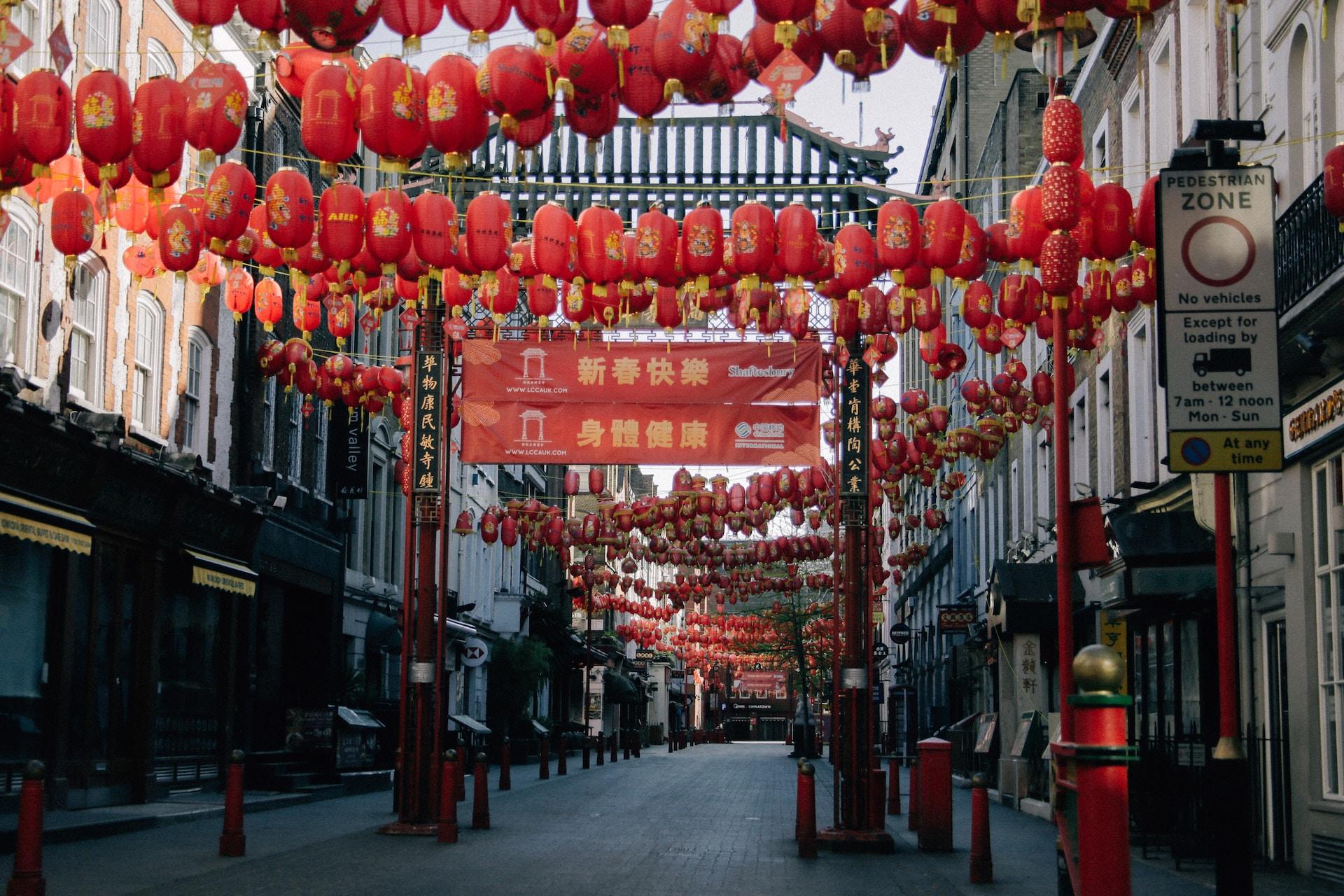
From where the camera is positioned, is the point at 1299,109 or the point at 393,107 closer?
the point at 393,107

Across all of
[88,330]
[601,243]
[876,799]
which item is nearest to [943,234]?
[601,243]

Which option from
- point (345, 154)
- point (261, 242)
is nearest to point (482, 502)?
point (261, 242)

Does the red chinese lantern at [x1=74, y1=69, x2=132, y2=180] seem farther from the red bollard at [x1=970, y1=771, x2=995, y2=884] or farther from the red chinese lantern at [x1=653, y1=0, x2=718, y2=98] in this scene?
the red bollard at [x1=970, y1=771, x2=995, y2=884]

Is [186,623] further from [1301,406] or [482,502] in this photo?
[482,502]

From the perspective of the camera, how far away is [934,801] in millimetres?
17344

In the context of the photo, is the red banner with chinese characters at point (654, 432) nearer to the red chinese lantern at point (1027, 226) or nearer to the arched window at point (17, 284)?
the arched window at point (17, 284)

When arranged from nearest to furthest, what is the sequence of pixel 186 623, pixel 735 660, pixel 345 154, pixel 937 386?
1. pixel 345 154
2. pixel 186 623
3. pixel 937 386
4. pixel 735 660

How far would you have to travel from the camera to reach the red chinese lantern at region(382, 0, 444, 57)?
31.2 feet

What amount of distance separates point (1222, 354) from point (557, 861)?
9411 mm

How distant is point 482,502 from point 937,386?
1602 centimetres

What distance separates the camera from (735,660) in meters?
93.2

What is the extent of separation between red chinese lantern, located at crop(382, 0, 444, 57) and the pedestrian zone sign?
4424mm

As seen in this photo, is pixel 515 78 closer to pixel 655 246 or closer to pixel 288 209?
pixel 288 209

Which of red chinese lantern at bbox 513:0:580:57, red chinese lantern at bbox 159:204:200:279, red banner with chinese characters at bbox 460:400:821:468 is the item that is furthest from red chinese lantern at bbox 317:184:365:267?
red banner with chinese characters at bbox 460:400:821:468
